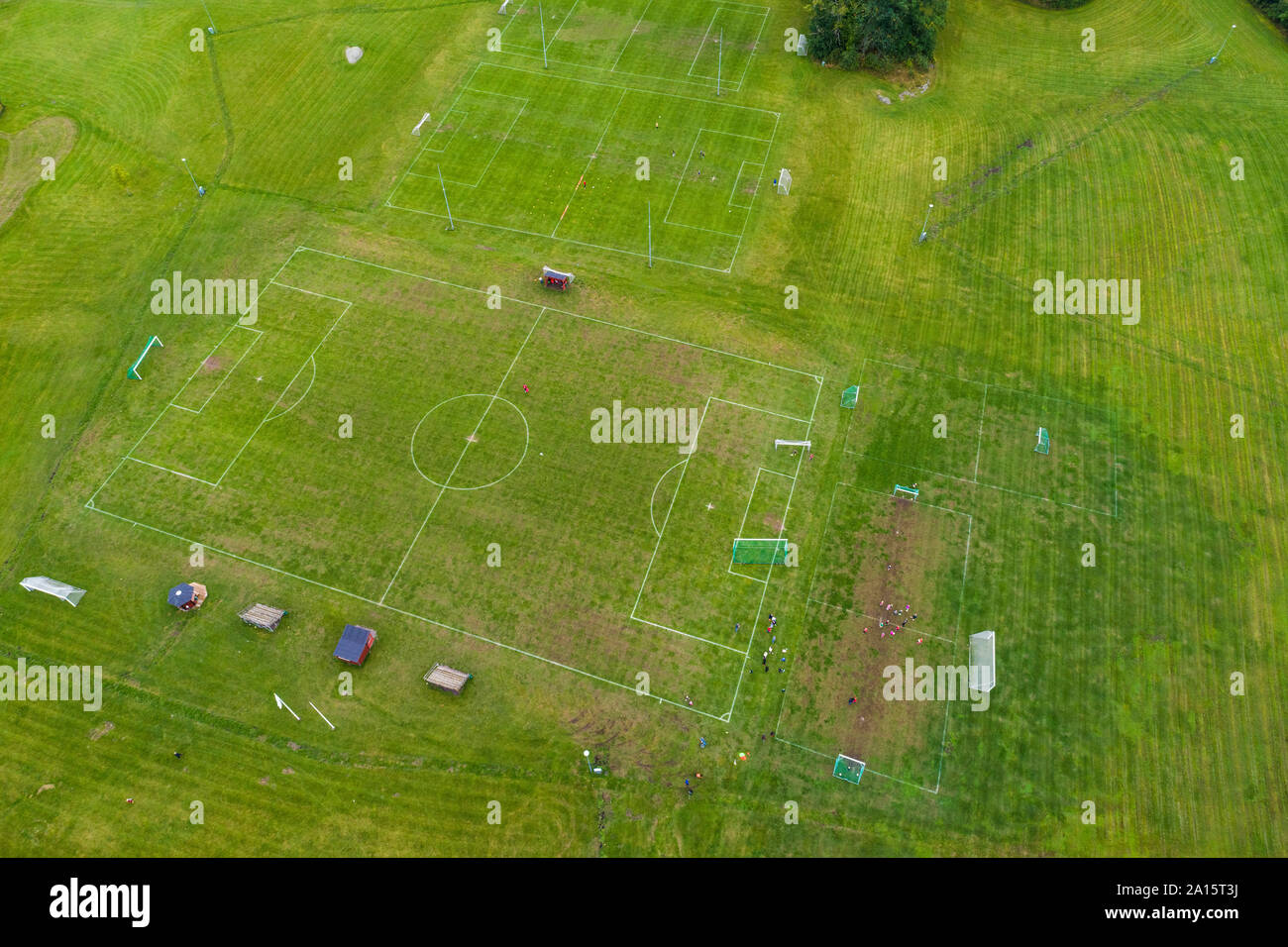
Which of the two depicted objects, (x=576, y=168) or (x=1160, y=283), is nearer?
(x=1160, y=283)

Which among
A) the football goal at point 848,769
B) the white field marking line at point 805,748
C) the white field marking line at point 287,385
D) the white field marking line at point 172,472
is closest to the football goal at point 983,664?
the football goal at point 848,769

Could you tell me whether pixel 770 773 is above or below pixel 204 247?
below

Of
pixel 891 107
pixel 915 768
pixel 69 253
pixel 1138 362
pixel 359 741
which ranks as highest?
pixel 891 107

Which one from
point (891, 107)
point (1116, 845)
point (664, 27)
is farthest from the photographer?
point (664, 27)

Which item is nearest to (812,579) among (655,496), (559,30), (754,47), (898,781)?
(655,496)

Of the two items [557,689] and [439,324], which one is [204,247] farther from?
[557,689]

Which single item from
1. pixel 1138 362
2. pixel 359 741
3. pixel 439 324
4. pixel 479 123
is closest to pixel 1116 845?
pixel 1138 362

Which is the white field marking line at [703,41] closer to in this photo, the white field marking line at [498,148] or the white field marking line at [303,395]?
the white field marking line at [498,148]

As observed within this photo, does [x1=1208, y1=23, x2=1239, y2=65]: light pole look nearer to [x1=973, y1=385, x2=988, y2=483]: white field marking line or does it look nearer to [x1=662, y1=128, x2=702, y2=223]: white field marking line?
[x1=973, y1=385, x2=988, y2=483]: white field marking line
